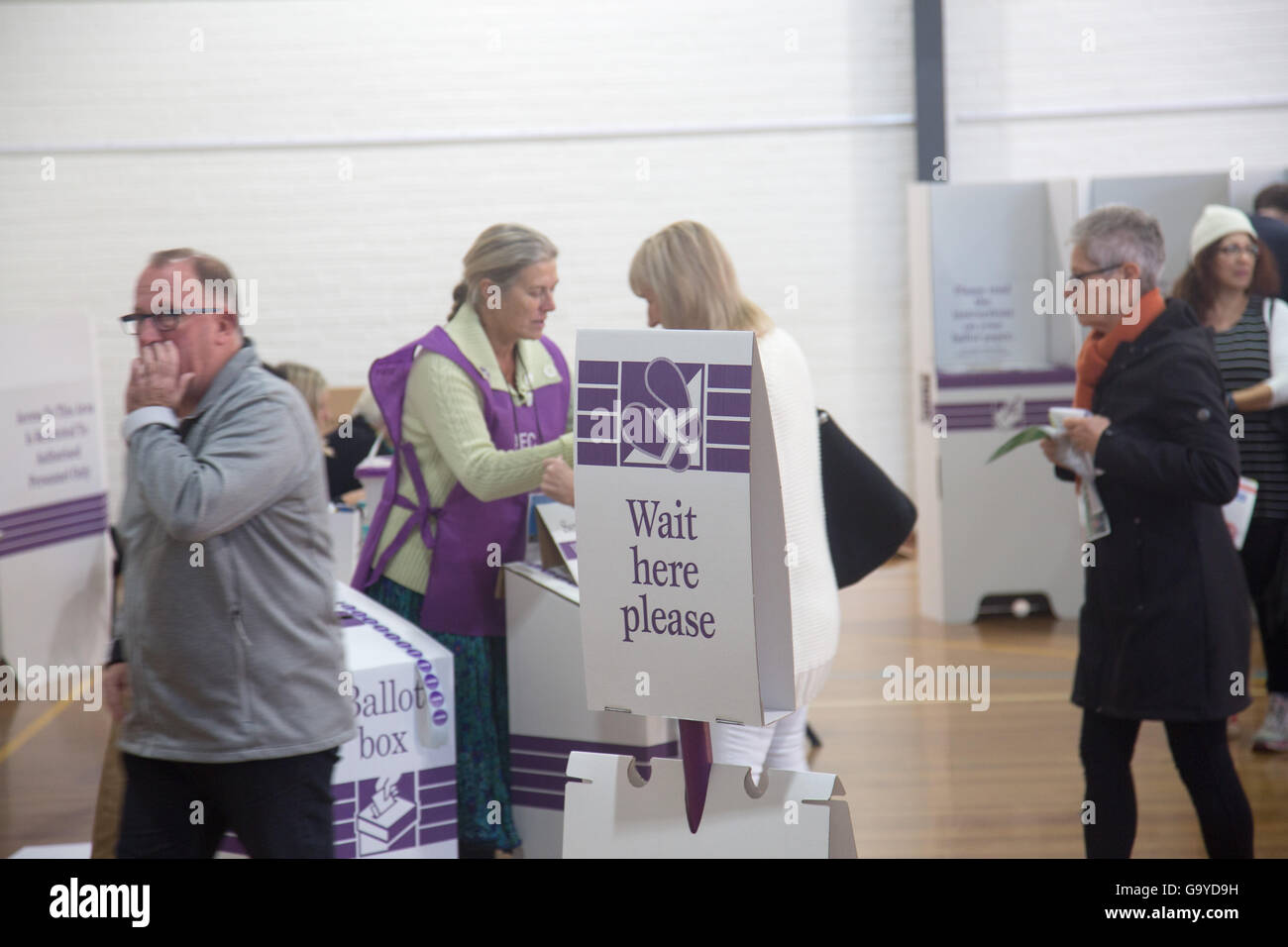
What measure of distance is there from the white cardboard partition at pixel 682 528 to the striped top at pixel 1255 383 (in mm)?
2843

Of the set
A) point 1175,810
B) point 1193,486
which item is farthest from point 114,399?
point 1193,486

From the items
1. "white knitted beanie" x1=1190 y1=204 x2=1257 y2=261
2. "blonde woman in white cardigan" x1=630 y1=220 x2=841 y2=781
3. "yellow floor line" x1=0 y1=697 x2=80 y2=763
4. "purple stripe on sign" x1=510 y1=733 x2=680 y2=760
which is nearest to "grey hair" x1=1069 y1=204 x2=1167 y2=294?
"blonde woman in white cardigan" x1=630 y1=220 x2=841 y2=781

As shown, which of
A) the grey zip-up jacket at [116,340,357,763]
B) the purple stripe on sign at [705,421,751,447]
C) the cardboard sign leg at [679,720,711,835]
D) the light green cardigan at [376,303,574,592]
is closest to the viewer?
the purple stripe on sign at [705,421,751,447]

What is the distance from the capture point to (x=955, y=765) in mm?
4348

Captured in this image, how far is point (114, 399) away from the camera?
348 inches

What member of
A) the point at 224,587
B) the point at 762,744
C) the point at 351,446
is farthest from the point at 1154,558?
the point at 351,446

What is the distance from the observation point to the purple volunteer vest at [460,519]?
3137mm

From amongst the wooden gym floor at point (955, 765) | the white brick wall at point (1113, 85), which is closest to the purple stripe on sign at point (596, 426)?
the wooden gym floor at point (955, 765)

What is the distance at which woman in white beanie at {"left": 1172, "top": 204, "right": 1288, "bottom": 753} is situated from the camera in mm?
4051

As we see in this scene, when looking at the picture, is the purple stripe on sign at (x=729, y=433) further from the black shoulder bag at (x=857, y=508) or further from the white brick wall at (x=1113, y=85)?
the white brick wall at (x=1113, y=85)

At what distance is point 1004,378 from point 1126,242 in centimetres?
375

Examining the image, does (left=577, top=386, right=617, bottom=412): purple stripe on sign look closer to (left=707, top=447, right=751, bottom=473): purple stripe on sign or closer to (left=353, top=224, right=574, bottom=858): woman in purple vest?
(left=707, top=447, right=751, bottom=473): purple stripe on sign

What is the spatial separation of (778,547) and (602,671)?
0.31 m

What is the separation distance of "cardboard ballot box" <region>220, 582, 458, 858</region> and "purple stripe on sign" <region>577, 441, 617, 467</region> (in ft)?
4.36
